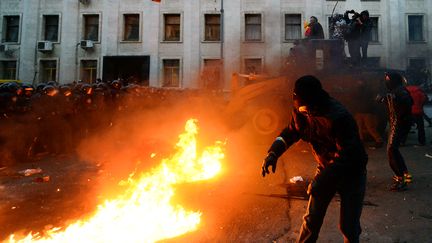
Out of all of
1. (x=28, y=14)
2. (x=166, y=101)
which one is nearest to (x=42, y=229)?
(x=166, y=101)

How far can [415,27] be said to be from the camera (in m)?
22.9

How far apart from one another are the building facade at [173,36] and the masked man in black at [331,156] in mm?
19712

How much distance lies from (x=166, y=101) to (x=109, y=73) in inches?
470

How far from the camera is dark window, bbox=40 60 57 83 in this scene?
932 inches

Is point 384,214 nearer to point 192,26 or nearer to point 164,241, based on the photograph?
point 164,241

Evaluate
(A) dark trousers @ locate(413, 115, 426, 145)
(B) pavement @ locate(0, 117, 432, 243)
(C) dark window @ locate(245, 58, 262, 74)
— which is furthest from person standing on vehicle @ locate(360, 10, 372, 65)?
(C) dark window @ locate(245, 58, 262, 74)

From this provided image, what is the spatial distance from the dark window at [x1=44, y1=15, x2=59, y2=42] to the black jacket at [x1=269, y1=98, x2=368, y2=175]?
26.2 metres

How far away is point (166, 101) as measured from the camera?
533 inches

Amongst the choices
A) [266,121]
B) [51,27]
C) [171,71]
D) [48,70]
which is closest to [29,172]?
[266,121]

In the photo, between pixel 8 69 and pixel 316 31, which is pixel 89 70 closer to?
pixel 8 69

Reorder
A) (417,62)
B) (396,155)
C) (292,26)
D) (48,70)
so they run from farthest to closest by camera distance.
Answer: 1. (48,70)
2. (292,26)
3. (417,62)
4. (396,155)

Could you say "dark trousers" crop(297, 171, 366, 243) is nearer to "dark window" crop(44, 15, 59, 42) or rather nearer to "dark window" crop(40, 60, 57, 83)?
"dark window" crop(40, 60, 57, 83)

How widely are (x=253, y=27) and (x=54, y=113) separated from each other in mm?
18554

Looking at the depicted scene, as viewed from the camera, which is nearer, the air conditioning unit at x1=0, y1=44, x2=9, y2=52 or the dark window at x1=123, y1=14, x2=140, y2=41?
the air conditioning unit at x1=0, y1=44, x2=9, y2=52
